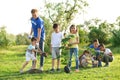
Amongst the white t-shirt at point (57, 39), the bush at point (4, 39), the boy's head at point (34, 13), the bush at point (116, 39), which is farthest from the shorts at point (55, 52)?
the bush at point (4, 39)

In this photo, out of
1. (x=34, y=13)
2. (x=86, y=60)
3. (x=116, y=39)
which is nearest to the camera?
(x=34, y=13)

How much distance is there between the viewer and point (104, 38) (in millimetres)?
34031

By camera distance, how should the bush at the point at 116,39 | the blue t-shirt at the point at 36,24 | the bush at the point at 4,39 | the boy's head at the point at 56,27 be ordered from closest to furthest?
the boy's head at the point at 56,27 < the blue t-shirt at the point at 36,24 < the bush at the point at 116,39 < the bush at the point at 4,39

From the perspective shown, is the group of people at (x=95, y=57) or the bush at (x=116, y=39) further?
the bush at (x=116, y=39)

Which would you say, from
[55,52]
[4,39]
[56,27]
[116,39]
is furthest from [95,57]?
[4,39]

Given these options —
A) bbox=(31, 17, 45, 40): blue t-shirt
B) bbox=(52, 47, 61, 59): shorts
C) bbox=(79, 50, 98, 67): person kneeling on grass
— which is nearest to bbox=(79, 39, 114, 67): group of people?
bbox=(79, 50, 98, 67): person kneeling on grass

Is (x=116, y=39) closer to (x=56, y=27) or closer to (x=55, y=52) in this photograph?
(x=55, y=52)

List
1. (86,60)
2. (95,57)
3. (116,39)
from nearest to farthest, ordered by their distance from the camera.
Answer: (86,60) → (95,57) → (116,39)

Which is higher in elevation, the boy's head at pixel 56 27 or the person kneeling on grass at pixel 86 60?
the boy's head at pixel 56 27

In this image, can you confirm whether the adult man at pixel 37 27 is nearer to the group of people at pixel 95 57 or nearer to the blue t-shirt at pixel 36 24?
the blue t-shirt at pixel 36 24

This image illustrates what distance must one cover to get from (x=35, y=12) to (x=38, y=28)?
1.74 feet

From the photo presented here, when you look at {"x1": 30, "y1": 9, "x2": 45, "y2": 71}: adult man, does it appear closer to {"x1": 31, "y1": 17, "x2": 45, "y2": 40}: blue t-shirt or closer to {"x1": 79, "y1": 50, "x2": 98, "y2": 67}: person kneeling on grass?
{"x1": 31, "y1": 17, "x2": 45, "y2": 40}: blue t-shirt

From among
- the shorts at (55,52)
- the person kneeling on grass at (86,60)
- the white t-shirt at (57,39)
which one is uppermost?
the white t-shirt at (57,39)

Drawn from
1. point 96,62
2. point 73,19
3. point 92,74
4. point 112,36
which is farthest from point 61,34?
point 112,36
